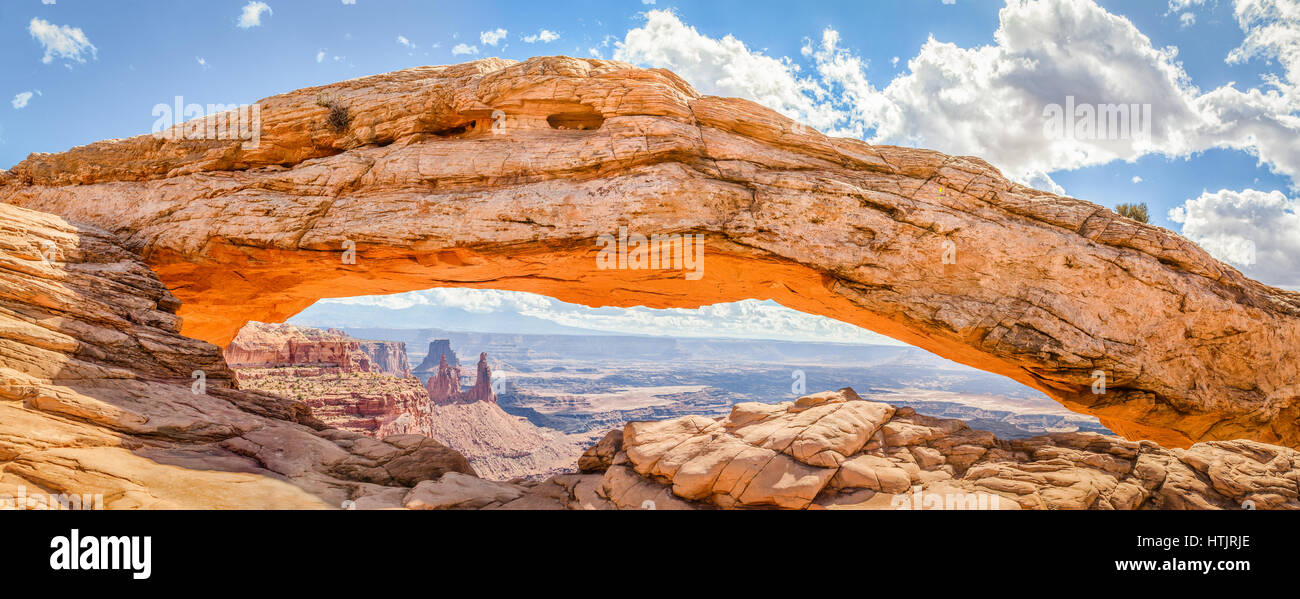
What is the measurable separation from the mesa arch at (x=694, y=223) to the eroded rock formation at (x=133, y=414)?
9.65 feet

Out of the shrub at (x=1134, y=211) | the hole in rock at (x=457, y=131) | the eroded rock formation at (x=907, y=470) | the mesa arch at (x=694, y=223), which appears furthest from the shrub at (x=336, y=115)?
the shrub at (x=1134, y=211)

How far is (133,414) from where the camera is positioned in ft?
34.3

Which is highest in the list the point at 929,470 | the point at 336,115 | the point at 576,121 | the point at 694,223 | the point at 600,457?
the point at 336,115

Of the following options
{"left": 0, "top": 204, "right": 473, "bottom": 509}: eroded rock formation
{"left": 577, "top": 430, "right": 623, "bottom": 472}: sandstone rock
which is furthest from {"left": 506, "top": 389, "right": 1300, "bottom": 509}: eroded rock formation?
{"left": 0, "top": 204, "right": 473, "bottom": 509}: eroded rock formation

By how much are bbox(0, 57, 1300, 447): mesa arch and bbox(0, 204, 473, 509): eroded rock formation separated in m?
2.94

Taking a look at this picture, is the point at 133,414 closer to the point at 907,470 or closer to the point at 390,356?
the point at 907,470

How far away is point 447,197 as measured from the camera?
15.0 m

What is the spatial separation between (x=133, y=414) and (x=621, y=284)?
1232cm

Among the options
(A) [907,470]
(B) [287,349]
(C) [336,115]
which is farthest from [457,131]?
(B) [287,349]

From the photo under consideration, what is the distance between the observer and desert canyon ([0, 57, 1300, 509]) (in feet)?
35.0

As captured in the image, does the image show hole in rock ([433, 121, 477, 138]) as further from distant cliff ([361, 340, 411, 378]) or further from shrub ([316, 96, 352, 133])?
distant cliff ([361, 340, 411, 378])

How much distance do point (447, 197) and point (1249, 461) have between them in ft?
69.7

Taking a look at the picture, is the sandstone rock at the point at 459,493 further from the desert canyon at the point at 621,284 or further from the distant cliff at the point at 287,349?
the distant cliff at the point at 287,349

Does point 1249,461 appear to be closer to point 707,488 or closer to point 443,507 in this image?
point 707,488
